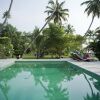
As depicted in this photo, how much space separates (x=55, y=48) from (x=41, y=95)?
71.6 ft

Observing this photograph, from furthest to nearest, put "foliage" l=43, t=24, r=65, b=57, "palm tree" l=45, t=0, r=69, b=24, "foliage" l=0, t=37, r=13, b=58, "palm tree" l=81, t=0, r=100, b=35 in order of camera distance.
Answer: "palm tree" l=45, t=0, r=69, b=24
"palm tree" l=81, t=0, r=100, b=35
"foliage" l=43, t=24, r=65, b=57
"foliage" l=0, t=37, r=13, b=58

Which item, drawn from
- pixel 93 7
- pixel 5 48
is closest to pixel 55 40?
pixel 5 48

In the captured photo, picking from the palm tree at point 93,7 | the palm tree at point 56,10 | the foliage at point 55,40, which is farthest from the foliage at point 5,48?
the palm tree at point 93,7

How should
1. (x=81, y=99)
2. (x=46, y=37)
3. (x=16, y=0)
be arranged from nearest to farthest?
1. (x=81, y=99)
2. (x=16, y=0)
3. (x=46, y=37)

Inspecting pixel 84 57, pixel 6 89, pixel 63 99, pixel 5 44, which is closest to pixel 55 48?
pixel 5 44

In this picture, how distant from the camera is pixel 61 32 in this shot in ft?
98.6

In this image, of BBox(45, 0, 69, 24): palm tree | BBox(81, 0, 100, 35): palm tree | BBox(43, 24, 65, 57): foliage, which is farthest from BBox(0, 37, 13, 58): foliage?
BBox(81, 0, 100, 35): palm tree

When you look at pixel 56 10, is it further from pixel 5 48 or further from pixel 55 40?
pixel 5 48

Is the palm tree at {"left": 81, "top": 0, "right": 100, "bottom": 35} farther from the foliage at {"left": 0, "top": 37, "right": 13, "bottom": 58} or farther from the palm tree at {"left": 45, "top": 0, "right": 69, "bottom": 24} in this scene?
the foliage at {"left": 0, "top": 37, "right": 13, "bottom": 58}

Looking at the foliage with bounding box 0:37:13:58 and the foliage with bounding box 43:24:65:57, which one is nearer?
the foliage with bounding box 0:37:13:58

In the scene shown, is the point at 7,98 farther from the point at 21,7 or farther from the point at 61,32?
the point at 61,32

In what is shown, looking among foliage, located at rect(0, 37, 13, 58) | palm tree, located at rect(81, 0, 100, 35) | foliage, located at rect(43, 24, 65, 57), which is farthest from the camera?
palm tree, located at rect(81, 0, 100, 35)

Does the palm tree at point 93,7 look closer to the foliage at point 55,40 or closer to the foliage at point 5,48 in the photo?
the foliage at point 55,40

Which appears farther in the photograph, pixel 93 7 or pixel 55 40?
pixel 93 7
